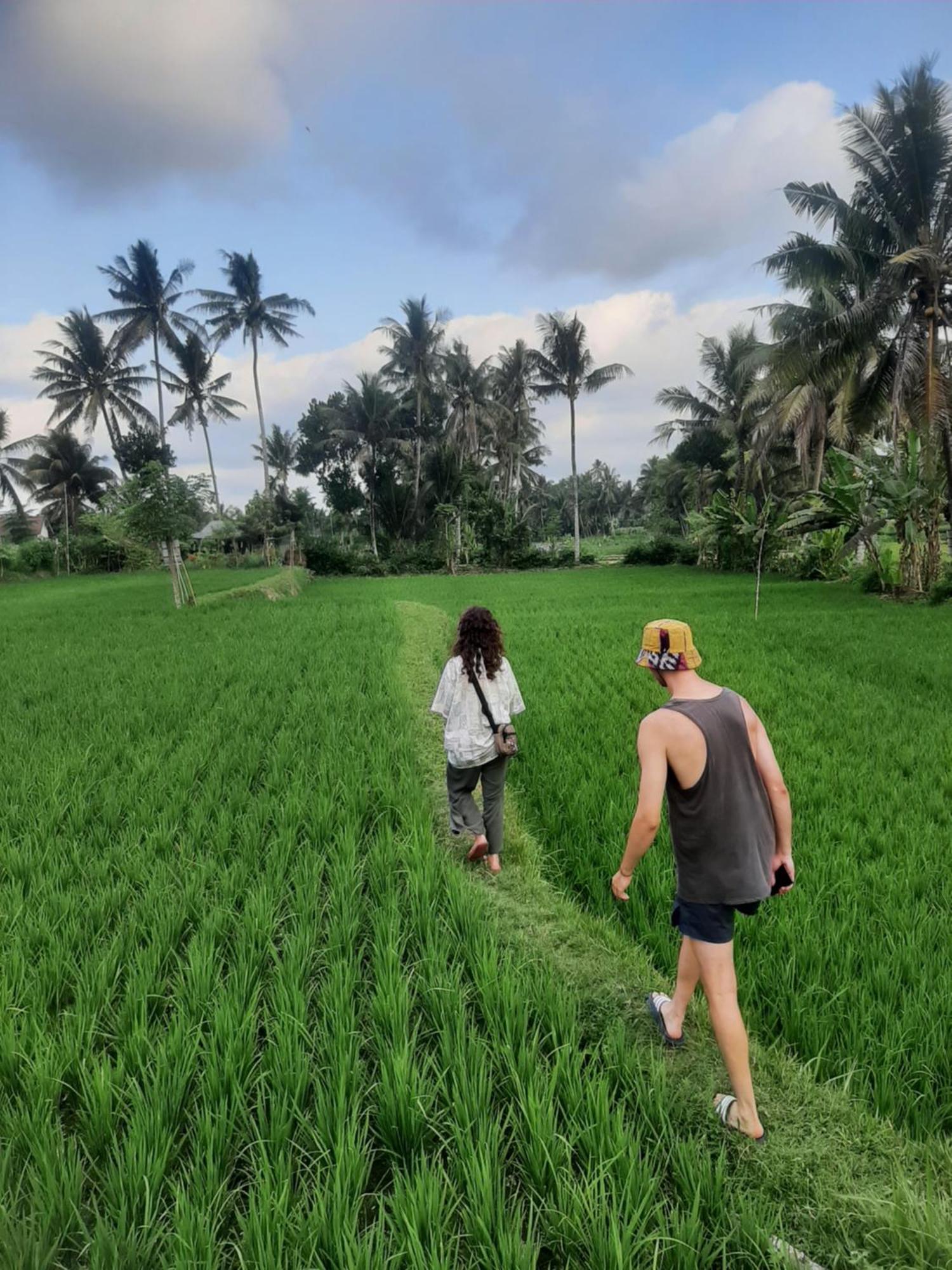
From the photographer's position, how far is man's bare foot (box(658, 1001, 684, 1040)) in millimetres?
2098

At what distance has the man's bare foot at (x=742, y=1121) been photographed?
1.75 m

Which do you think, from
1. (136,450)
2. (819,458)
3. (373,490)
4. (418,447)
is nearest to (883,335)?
(819,458)

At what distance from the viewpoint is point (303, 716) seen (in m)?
5.92

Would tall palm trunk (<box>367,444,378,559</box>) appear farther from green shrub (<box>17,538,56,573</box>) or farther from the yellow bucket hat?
the yellow bucket hat

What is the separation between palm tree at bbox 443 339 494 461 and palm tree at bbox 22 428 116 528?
63.5ft

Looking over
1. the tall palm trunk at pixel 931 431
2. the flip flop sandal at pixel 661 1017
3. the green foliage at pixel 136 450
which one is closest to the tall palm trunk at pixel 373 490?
the green foliage at pixel 136 450

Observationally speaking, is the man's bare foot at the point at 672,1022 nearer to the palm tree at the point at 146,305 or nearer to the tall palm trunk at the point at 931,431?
the tall palm trunk at the point at 931,431

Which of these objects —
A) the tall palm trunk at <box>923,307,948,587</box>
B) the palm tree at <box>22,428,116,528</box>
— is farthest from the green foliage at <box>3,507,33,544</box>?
the tall palm trunk at <box>923,307,948,587</box>

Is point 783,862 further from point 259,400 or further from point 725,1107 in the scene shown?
point 259,400

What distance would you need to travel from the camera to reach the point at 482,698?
3.30 m

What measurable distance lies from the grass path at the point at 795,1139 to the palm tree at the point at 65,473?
3872 cm

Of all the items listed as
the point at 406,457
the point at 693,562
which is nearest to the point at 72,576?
the point at 406,457

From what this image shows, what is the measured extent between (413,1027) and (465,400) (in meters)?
34.3

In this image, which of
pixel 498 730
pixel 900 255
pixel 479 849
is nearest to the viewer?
pixel 498 730
